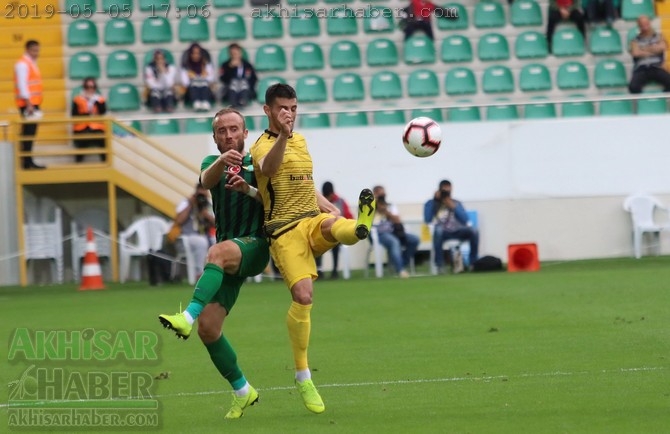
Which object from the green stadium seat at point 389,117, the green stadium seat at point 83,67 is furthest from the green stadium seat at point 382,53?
the green stadium seat at point 83,67

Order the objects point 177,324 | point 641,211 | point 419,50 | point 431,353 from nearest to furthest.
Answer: point 177,324 < point 431,353 < point 641,211 < point 419,50

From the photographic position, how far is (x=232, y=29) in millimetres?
23625

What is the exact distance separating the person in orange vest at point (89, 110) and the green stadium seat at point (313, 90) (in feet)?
12.1

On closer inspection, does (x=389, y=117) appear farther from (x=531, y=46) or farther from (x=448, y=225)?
(x=531, y=46)

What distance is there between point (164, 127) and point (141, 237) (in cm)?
187

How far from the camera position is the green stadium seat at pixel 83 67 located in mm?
23125

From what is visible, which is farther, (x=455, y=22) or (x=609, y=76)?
(x=455, y=22)

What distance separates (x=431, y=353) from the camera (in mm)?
10555

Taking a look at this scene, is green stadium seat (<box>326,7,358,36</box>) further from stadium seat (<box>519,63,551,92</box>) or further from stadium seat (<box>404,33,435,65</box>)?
stadium seat (<box>519,63,551,92</box>)

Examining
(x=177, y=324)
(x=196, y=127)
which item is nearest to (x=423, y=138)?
(x=177, y=324)

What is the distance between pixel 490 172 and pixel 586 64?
381 centimetres

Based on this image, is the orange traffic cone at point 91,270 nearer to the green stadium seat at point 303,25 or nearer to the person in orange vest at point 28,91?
the person in orange vest at point 28,91

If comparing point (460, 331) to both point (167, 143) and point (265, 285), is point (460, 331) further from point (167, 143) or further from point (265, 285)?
point (167, 143)

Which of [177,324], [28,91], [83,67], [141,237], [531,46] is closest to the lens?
[177,324]
